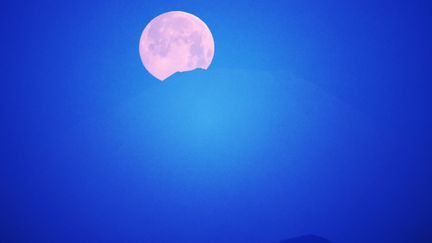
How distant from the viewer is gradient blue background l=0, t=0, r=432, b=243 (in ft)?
10.9

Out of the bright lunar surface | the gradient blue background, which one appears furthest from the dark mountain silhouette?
the bright lunar surface

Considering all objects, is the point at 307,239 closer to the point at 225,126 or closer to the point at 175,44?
the point at 225,126

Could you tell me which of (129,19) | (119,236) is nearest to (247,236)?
(119,236)

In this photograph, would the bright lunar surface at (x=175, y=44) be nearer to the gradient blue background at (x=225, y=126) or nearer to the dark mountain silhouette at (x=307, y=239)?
the gradient blue background at (x=225, y=126)

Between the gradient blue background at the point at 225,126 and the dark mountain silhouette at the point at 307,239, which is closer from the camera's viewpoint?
the gradient blue background at the point at 225,126

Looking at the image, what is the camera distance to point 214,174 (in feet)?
11.5

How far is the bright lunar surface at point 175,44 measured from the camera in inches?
122

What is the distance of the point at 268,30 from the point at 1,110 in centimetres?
324

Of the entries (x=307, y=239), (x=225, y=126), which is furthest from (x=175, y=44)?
(x=307, y=239)

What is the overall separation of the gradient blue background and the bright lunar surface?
124 millimetres

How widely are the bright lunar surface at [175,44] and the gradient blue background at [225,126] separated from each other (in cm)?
12

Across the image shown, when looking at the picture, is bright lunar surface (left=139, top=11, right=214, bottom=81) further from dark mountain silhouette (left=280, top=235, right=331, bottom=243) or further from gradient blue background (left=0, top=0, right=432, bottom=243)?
dark mountain silhouette (left=280, top=235, right=331, bottom=243)

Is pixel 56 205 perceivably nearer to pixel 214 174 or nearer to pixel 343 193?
pixel 214 174

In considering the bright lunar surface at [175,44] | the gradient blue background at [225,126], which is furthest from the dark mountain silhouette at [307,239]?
the bright lunar surface at [175,44]
